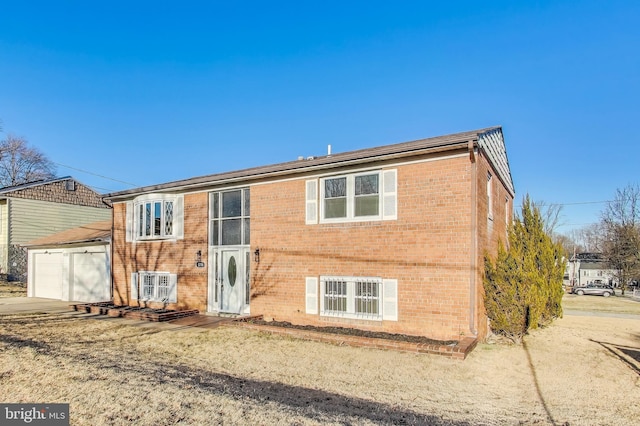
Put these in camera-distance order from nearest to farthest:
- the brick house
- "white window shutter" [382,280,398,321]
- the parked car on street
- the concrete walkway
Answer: the brick house
"white window shutter" [382,280,398,321]
the concrete walkway
the parked car on street

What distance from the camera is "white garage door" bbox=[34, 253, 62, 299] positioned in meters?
21.7

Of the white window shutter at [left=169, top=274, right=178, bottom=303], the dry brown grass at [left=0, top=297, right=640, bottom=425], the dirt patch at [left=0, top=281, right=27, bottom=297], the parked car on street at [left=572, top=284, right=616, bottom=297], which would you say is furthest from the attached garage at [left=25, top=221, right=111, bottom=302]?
the parked car on street at [left=572, top=284, right=616, bottom=297]

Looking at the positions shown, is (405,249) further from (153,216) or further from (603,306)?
(603,306)

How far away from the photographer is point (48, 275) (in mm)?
22344

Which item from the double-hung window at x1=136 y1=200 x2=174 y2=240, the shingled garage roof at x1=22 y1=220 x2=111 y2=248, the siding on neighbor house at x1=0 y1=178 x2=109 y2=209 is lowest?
the shingled garage roof at x1=22 y1=220 x2=111 y2=248

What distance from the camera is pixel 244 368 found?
25.6 ft

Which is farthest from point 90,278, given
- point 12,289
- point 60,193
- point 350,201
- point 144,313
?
point 350,201

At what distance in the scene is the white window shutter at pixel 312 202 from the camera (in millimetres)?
12039

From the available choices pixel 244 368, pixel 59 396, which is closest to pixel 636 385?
pixel 244 368

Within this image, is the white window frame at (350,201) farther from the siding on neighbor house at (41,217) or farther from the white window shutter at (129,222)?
the siding on neighbor house at (41,217)

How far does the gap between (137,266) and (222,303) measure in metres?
4.70

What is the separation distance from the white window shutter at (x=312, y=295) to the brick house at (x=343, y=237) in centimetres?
3

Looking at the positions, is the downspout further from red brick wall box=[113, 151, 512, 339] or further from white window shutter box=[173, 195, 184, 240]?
white window shutter box=[173, 195, 184, 240]

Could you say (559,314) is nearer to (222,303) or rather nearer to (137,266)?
(222,303)
